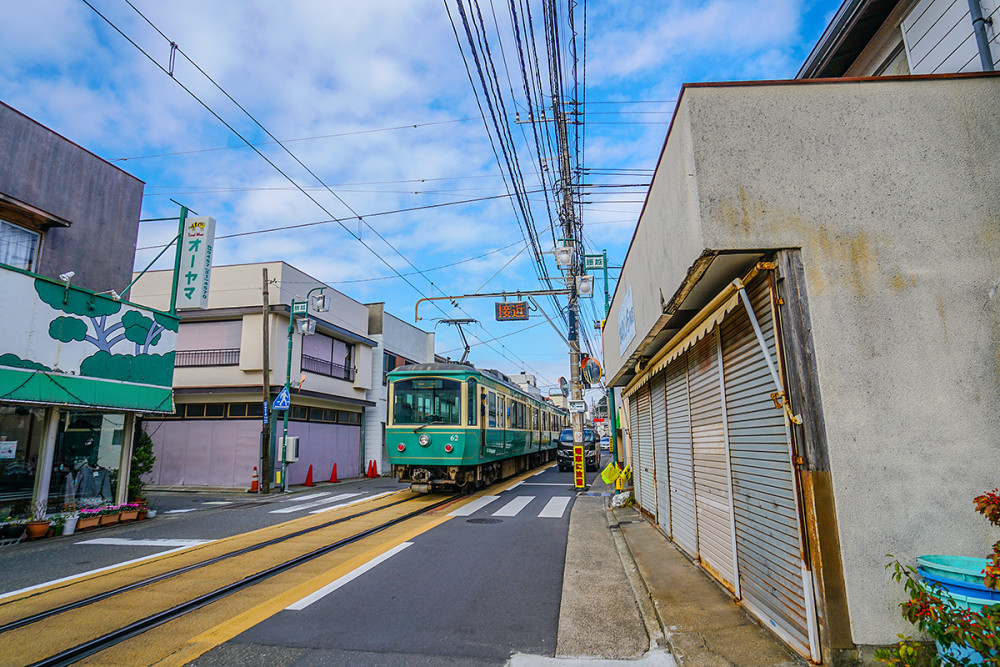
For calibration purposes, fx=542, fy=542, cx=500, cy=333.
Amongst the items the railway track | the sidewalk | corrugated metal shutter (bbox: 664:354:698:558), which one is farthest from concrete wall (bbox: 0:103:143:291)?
corrugated metal shutter (bbox: 664:354:698:558)

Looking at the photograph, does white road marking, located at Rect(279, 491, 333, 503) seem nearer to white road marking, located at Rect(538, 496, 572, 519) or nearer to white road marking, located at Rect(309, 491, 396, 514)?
white road marking, located at Rect(309, 491, 396, 514)

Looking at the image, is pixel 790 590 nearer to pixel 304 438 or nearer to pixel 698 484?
pixel 698 484

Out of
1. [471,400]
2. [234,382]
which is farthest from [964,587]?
[234,382]

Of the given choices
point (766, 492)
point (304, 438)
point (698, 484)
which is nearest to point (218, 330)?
point (304, 438)

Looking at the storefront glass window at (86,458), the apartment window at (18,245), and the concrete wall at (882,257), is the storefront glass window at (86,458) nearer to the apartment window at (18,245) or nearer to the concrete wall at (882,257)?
the apartment window at (18,245)

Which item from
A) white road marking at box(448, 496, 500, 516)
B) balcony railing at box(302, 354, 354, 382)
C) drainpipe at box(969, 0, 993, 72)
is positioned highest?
drainpipe at box(969, 0, 993, 72)

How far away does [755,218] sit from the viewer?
379 cm

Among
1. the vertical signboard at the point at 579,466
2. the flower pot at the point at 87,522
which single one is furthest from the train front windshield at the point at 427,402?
the flower pot at the point at 87,522

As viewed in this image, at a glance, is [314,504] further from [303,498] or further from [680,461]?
[680,461]

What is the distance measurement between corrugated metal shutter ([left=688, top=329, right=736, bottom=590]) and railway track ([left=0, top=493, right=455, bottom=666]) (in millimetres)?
4360

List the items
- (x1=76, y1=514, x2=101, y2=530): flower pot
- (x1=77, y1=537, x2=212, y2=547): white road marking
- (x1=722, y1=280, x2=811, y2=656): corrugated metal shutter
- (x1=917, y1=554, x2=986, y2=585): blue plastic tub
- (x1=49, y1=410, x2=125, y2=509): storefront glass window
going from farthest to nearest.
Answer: (x1=49, y1=410, x2=125, y2=509): storefront glass window
(x1=76, y1=514, x2=101, y2=530): flower pot
(x1=77, y1=537, x2=212, y2=547): white road marking
(x1=722, y1=280, x2=811, y2=656): corrugated metal shutter
(x1=917, y1=554, x2=986, y2=585): blue plastic tub

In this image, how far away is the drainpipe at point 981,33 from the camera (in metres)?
4.61

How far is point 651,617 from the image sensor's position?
4742 mm

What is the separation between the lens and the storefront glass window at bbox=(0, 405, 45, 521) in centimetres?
916
